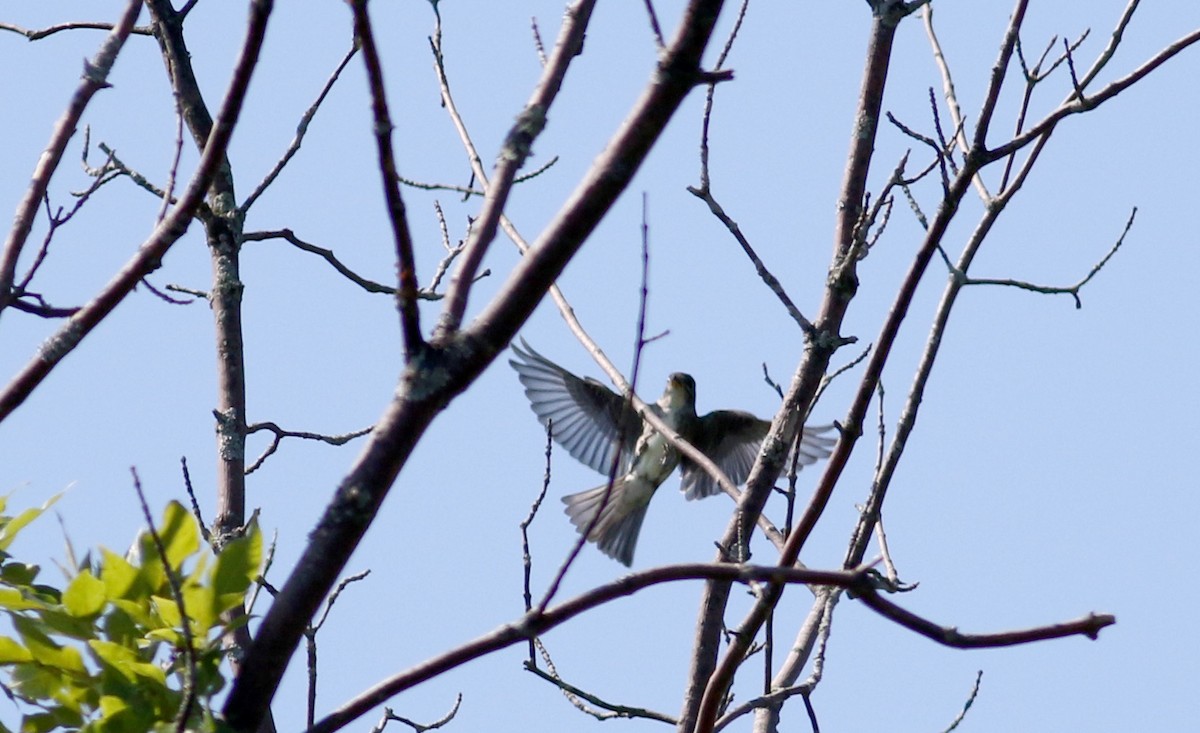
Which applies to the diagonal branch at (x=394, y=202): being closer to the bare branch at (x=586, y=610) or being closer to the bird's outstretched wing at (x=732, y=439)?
the bare branch at (x=586, y=610)

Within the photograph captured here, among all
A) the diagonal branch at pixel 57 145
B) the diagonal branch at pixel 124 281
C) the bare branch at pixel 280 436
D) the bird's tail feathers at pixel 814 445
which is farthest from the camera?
the bird's tail feathers at pixel 814 445

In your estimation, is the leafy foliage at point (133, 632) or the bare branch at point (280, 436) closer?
the leafy foliage at point (133, 632)

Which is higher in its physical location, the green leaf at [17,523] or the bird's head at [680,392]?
the bird's head at [680,392]

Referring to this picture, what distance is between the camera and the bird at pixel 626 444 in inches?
331

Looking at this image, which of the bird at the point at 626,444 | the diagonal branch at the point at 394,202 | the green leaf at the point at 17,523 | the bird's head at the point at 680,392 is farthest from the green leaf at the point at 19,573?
the bird's head at the point at 680,392

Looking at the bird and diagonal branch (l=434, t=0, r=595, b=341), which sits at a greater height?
the bird

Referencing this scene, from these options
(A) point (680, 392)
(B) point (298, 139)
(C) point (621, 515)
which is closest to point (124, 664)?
(B) point (298, 139)

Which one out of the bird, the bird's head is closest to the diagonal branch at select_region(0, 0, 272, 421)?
the bird

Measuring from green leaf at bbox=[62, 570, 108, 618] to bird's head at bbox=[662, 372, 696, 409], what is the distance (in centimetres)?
722

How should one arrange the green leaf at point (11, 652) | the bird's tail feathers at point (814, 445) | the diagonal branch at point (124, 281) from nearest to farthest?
1. the green leaf at point (11, 652)
2. the diagonal branch at point (124, 281)
3. the bird's tail feathers at point (814, 445)

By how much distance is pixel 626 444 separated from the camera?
836 centimetres

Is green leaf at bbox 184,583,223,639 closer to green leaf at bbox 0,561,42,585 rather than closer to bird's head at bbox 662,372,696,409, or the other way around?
green leaf at bbox 0,561,42,585

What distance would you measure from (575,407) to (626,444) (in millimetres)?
397

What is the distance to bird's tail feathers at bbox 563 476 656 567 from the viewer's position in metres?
8.54
